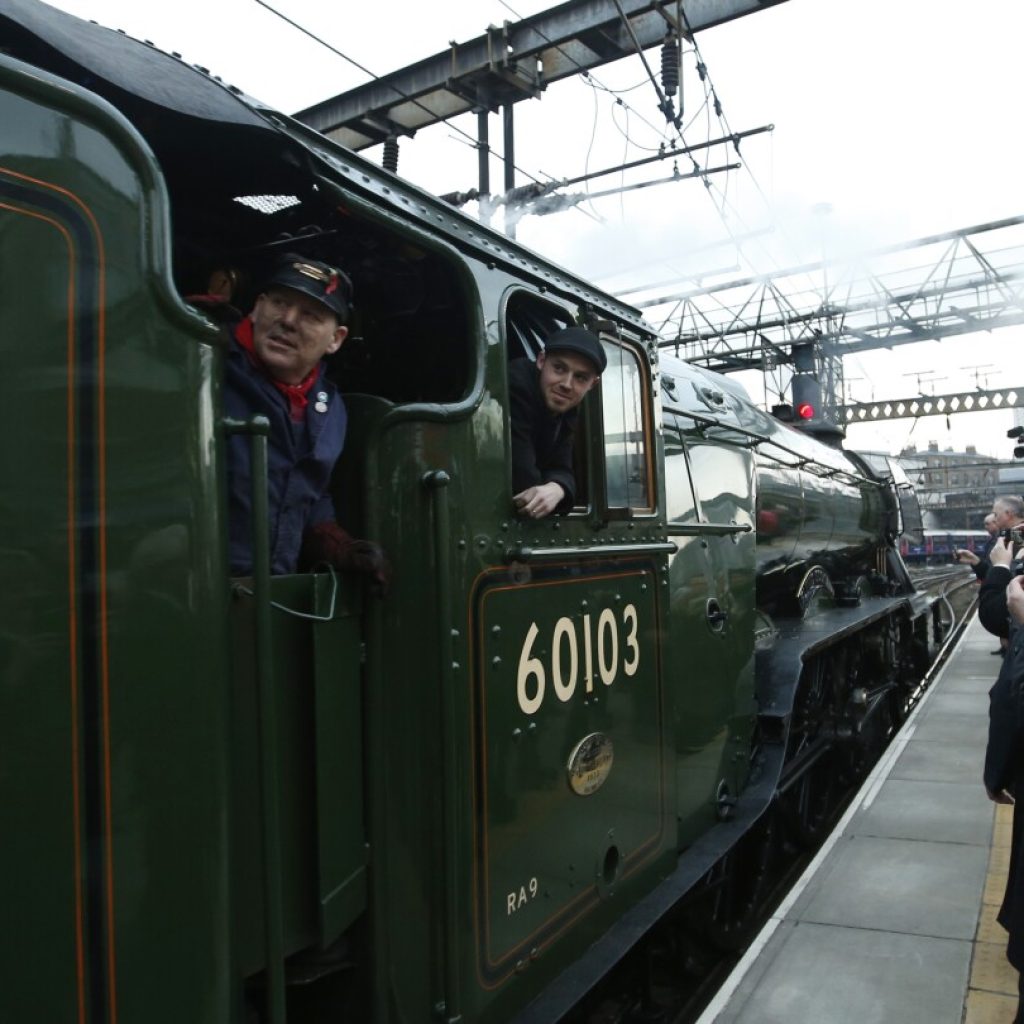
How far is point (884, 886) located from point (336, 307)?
3673mm

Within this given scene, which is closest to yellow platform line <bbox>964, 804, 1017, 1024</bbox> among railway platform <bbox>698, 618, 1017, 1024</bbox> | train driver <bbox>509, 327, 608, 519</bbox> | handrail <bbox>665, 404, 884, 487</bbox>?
railway platform <bbox>698, 618, 1017, 1024</bbox>

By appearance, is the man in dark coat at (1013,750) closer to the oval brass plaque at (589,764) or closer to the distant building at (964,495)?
the oval brass plaque at (589,764)

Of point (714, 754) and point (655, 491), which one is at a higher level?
point (655, 491)

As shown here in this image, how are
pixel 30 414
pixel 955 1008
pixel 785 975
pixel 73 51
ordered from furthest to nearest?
pixel 785 975
pixel 955 1008
pixel 73 51
pixel 30 414

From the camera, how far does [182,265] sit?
2502 millimetres

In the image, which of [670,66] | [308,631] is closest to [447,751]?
[308,631]

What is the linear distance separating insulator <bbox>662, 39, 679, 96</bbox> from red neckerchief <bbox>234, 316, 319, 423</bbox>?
6.27 meters

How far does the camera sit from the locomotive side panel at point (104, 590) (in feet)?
4.36

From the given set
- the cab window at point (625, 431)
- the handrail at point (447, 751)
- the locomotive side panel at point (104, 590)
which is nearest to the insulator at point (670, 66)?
the cab window at point (625, 431)

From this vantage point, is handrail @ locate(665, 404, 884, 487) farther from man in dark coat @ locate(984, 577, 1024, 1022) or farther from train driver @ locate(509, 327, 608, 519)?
man in dark coat @ locate(984, 577, 1024, 1022)

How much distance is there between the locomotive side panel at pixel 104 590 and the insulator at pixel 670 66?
660 centimetres

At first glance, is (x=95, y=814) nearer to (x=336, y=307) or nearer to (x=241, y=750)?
(x=241, y=750)

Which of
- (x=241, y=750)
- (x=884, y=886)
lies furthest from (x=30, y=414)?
(x=884, y=886)

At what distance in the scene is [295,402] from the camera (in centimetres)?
201
